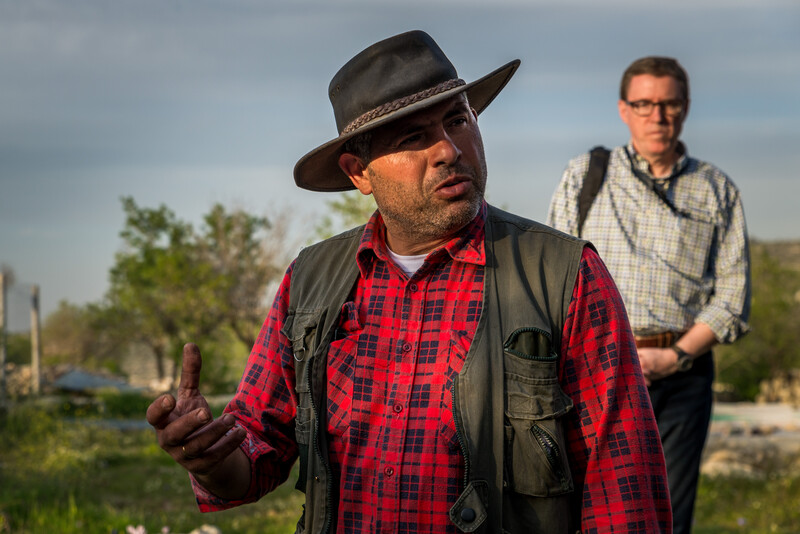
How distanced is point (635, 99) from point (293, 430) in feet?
8.86

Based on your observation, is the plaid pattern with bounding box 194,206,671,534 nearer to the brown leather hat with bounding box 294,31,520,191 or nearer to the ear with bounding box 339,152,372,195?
the ear with bounding box 339,152,372,195

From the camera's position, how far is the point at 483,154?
2551mm

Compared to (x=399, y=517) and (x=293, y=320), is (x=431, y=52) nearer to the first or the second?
(x=293, y=320)

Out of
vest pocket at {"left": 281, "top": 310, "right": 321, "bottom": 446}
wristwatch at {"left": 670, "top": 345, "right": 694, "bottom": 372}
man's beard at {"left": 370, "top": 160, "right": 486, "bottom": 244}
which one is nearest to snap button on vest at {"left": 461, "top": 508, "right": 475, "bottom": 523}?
vest pocket at {"left": 281, "top": 310, "right": 321, "bottom": 446}

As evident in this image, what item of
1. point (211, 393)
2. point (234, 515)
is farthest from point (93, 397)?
point (234, 515)

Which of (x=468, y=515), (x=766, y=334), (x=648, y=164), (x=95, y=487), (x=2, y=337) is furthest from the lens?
(x=766, y=334)

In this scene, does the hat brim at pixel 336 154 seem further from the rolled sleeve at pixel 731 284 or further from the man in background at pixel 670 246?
the rolled sleeve at pixel 731 284

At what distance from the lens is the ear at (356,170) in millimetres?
2701

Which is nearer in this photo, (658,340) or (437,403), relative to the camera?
(437,403)

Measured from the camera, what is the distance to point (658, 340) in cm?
422

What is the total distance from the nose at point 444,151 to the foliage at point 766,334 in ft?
53.7

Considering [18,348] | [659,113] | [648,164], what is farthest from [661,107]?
[18,348]

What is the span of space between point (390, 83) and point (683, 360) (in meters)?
2.39

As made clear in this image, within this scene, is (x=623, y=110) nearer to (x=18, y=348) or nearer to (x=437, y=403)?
(x=437, y=403)
